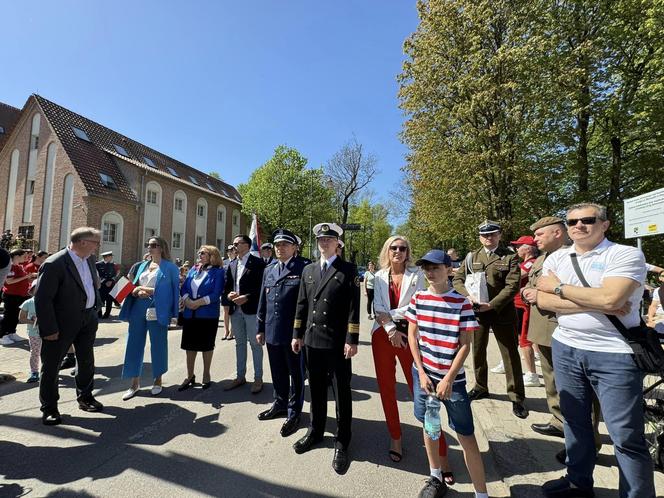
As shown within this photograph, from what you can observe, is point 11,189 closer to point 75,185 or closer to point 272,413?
point 75,185

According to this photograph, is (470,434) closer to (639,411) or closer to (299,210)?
(639,411)

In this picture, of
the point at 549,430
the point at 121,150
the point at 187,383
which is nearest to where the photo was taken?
the point at 549,430

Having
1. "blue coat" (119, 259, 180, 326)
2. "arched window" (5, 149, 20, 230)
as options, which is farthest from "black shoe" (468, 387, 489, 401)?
"arched window" (5, 149, 20, 230)

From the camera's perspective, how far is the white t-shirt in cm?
228

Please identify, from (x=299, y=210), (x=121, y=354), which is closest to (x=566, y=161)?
(x=121, y=354)

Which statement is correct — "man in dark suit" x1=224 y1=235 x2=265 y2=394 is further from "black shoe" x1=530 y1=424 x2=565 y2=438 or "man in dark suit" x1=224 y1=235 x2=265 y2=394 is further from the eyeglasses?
the eyeglasses

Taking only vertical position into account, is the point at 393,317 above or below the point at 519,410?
above

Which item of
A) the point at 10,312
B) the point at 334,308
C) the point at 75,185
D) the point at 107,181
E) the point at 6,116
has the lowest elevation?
the point at 10,312

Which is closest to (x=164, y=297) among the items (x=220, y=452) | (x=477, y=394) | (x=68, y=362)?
(x=220, y=452)

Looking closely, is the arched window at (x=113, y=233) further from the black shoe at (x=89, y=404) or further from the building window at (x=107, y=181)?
the black shoe at (x=89, y=404)

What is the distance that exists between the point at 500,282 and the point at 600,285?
7.20ft

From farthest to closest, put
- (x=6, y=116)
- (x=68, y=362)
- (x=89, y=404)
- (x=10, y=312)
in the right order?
(x=6, y=116)
(x=10, y=312)
(x=68, y=362)
(x=89, y=404)

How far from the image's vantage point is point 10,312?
7.78 metres

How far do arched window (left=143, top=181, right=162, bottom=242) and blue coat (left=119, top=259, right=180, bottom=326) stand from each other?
22673 mm
